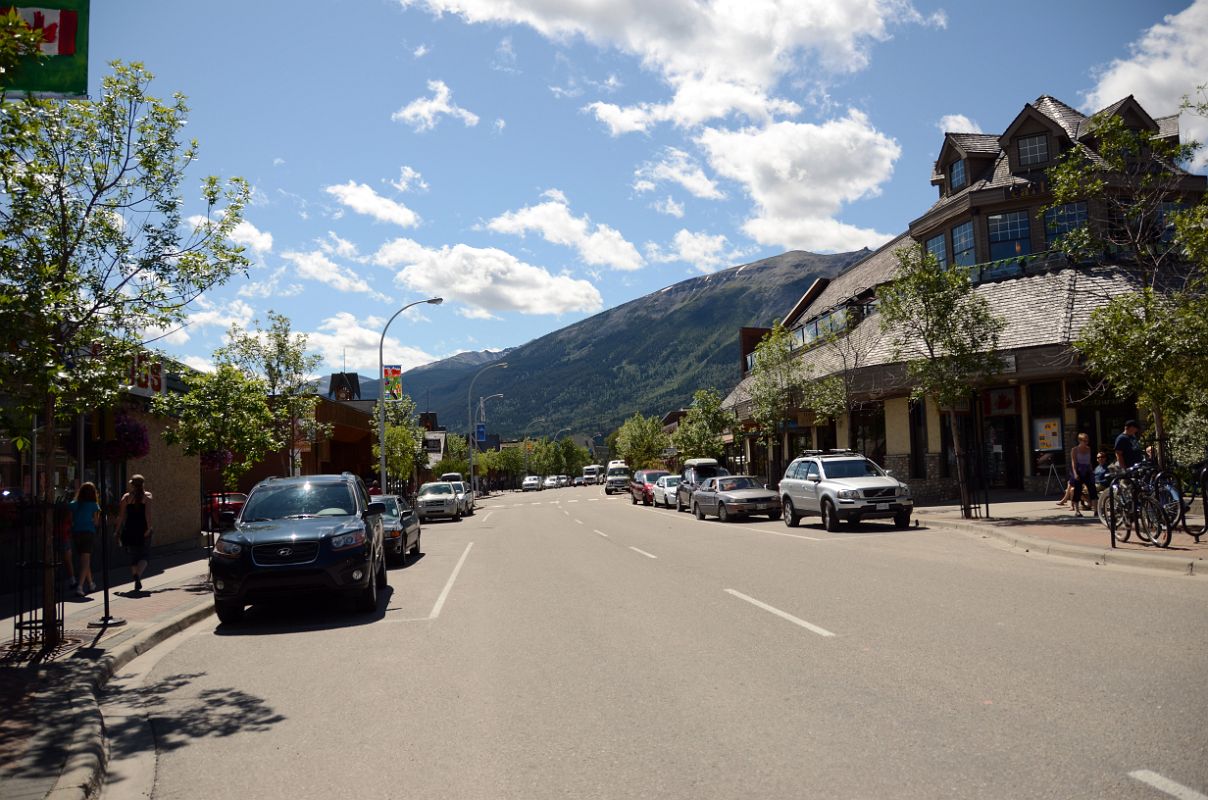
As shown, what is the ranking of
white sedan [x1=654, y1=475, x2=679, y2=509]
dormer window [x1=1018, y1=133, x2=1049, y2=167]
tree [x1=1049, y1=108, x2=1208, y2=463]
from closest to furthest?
tree [x1=1049, y1=108, x2=1208, y2=463] < dormer window [x1=1018, y1=133, x2=1049, y2=167] < white sedan [x1=654, y1=475, x2=679, y2=509]

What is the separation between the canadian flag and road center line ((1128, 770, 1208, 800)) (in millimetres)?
11262

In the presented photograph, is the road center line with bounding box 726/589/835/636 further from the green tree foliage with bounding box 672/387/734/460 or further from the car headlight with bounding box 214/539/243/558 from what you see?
the green tree foliage with bounding box 672/387/734/460

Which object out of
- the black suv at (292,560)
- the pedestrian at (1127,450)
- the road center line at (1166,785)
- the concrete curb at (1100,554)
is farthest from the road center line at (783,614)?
the pedestrian at (1127,450)

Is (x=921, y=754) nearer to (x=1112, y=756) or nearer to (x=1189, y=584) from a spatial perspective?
(x=1112, y=756)

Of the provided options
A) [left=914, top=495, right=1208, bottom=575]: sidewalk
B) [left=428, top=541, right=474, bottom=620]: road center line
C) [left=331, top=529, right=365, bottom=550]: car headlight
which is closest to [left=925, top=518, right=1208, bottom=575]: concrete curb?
[left=914, top=495, right=1208, bottom=575]: sidewalk

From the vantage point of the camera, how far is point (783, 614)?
30.2ft

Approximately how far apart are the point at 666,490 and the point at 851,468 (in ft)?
57.0

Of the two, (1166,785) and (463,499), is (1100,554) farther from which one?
(463,499)

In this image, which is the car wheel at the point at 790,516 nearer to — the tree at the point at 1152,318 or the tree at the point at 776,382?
the tree at the point at 1152,318

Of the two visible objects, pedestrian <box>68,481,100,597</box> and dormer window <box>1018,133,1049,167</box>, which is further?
dormer window <box>1018,133,1049,167</box>

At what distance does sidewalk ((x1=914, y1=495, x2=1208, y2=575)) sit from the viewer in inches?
469

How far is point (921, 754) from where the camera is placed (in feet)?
15.4

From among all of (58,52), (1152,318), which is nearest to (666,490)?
(1152,318)

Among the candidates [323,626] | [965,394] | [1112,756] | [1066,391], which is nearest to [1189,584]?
[1112,756]
